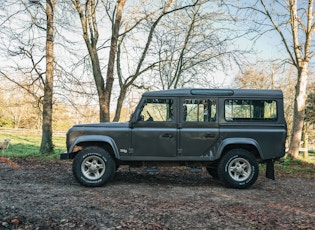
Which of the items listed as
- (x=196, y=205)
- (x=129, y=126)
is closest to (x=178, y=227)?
(x=196, y=205)

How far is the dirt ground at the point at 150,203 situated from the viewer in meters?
4.38

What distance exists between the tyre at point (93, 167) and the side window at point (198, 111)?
1.98 meters

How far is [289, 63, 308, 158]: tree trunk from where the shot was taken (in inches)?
522

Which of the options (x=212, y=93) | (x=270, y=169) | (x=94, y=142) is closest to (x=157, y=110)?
(x=212, y=93)

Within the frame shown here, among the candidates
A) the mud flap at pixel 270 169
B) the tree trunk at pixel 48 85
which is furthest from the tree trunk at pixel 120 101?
the mud flap at pixel 270 169

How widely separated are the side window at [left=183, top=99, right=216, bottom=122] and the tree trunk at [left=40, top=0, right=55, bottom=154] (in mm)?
8067

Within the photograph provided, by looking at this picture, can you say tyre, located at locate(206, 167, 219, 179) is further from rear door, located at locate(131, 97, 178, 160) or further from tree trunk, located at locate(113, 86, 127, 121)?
tree trunk, located at locate(113, 86, 127, 121)

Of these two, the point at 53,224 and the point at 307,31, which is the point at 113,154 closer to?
the point at 53,224

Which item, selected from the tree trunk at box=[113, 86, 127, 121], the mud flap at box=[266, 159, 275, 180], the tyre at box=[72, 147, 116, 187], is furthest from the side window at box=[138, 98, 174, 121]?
the tree trunk at box=[113, 86, 127, 121]

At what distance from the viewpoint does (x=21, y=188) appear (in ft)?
21.1

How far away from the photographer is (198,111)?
6918 mm

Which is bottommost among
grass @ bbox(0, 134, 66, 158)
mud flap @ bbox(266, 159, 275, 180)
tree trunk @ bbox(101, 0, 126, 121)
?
grass @ bbox(0, 134, 66, 158)

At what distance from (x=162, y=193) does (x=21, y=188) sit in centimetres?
295

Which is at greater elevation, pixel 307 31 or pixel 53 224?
pixel 307 31
